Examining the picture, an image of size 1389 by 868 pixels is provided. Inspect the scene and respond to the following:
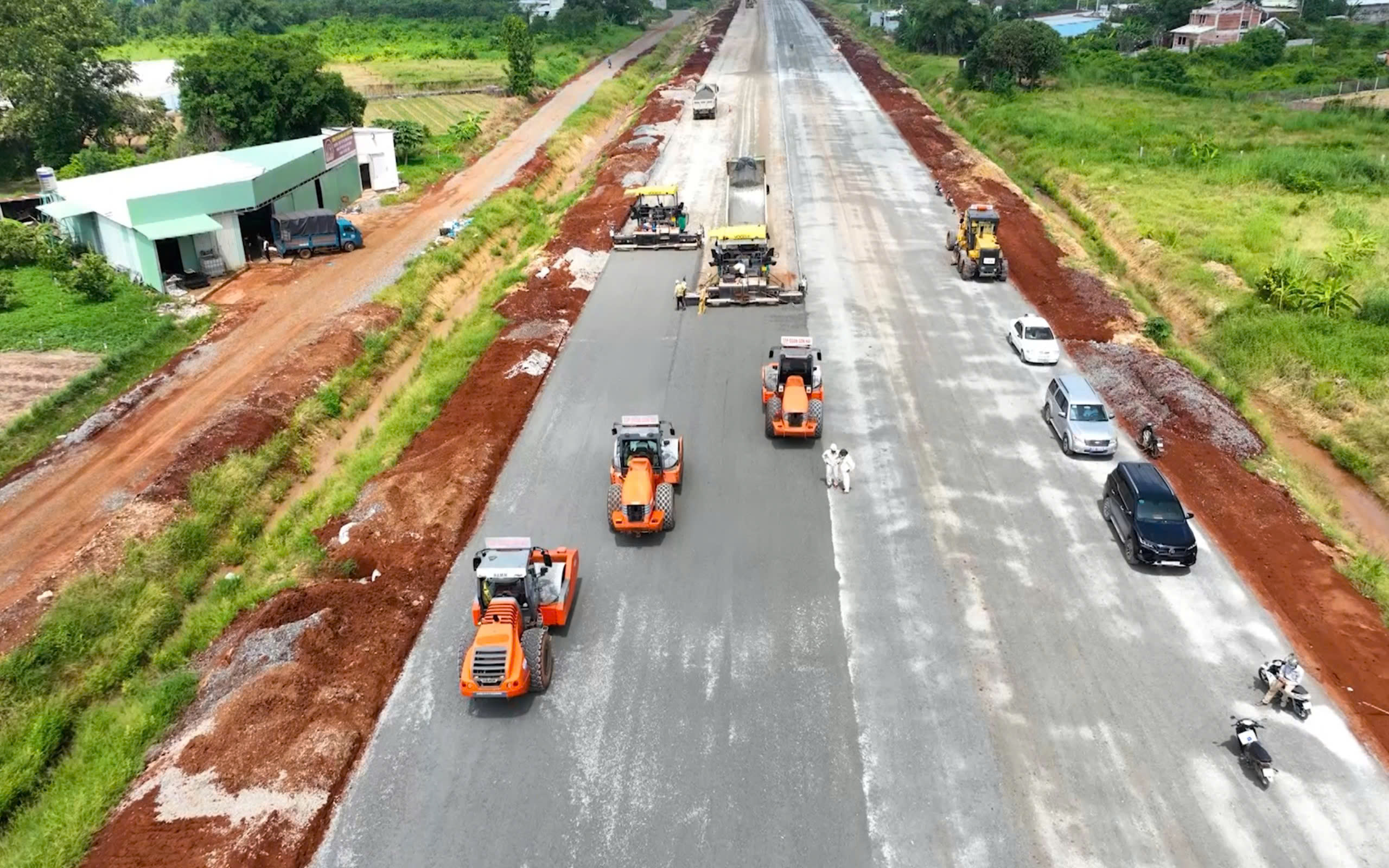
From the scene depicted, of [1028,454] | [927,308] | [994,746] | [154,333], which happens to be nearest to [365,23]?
[154,333]

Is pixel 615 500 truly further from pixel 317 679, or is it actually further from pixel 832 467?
pixel 317 679

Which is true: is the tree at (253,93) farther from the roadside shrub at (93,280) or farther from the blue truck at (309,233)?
the roadside shrub at (93,280)

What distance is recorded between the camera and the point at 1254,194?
49594mm

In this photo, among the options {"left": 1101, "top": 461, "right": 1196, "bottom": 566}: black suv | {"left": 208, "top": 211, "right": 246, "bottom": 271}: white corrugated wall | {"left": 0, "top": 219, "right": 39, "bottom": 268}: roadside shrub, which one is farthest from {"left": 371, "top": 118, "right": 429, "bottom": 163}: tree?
{"left": 1101, "top": 461, "right": 1196, "bottom": 566}: black suv

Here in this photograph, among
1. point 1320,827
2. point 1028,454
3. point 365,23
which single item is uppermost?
point 365,23

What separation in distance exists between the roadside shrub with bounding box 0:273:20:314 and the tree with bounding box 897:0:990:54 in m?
87.0

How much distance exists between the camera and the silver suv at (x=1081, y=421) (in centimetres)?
2630

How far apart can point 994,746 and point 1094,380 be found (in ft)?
58.3

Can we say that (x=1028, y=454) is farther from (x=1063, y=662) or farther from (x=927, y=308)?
(x=927, y=308)

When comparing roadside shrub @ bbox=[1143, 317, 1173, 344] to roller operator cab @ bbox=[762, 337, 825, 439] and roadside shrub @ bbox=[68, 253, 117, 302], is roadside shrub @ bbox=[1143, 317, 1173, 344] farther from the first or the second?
roadside shrub @ bbox=[68, 253, 117, 302]

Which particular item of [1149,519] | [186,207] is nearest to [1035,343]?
[1149,519]

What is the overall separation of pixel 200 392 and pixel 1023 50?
7047cm

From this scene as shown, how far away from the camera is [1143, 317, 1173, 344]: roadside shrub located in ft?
112

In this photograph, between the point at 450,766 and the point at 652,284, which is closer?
the point at 450,766
